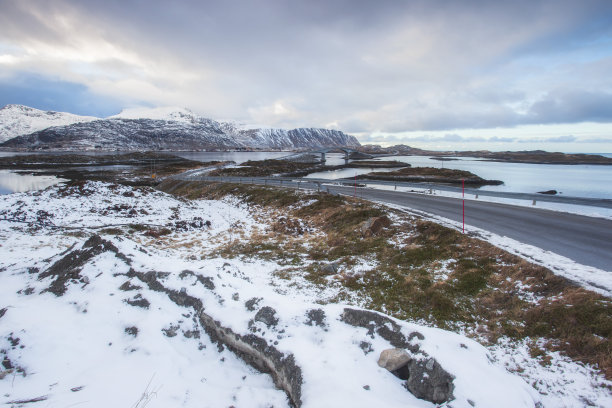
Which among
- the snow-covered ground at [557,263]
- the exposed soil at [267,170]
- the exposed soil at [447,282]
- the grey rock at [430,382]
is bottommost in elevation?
the exposed soil at [447,282]

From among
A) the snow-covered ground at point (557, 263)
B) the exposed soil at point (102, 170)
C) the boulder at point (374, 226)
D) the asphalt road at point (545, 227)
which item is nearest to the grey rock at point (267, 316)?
the snow-covered ground at point (557, 263)

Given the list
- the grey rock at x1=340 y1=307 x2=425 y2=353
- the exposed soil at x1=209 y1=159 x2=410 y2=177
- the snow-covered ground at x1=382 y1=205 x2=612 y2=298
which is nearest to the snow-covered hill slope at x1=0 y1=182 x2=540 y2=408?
the grey rock at x1=340 y1=307 x2=425 y2=353

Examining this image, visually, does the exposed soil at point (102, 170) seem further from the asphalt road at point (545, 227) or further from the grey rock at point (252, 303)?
the asphalt road at point (545, 227)

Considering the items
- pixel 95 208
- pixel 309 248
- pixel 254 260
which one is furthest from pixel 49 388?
pixel 95 208

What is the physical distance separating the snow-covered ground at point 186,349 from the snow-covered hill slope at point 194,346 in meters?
0.02

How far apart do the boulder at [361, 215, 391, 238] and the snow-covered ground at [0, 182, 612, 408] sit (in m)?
6.79

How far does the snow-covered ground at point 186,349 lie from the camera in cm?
416

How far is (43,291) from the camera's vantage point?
7.15 metres

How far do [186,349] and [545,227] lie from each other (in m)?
A: 16.2

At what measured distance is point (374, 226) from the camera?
1494cm

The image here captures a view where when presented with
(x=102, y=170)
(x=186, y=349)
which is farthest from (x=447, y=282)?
(x=102, y=170)

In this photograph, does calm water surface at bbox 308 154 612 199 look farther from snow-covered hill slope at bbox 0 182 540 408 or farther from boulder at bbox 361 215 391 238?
snow-covered hill slope at bbox 0 182 540 408

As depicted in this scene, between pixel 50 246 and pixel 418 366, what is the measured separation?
56.6ft

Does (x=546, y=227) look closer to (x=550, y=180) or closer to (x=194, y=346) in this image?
(x=194, y=346)
